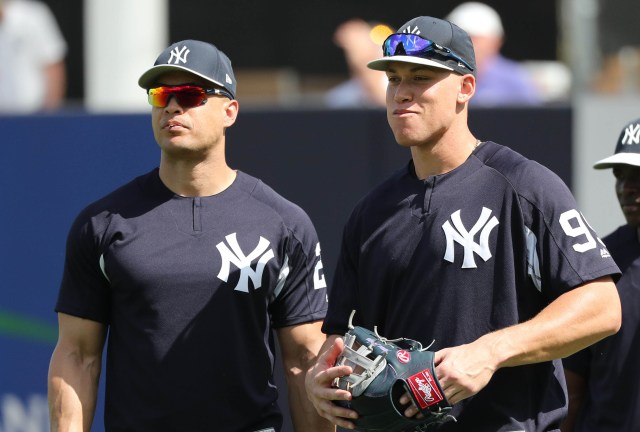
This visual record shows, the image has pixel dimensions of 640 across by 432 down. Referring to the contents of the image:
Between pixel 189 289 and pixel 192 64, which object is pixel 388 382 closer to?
Answer: pixel 189 289

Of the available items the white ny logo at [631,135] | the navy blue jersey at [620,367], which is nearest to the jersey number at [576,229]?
the navy blue jersey at [620,367]

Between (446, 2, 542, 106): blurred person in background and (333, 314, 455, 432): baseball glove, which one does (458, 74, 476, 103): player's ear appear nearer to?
(333, 314, 455, 432): baseball glove

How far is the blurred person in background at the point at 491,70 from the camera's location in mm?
8664

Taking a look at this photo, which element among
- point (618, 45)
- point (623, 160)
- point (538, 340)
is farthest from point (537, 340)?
point (618, 45)

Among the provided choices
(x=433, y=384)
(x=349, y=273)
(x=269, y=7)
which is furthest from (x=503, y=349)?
(x=269, y=7)

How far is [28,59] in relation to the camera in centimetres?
996

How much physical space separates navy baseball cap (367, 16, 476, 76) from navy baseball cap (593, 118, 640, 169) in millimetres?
1203

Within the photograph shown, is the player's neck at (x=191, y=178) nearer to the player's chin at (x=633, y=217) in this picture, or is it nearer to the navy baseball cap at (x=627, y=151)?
the navy baseball cap at (x=627, y=151)

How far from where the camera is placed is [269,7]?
12.4 metres

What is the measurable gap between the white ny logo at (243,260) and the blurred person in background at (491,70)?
342cm

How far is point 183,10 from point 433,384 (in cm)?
906

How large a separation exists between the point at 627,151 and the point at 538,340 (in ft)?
5.78

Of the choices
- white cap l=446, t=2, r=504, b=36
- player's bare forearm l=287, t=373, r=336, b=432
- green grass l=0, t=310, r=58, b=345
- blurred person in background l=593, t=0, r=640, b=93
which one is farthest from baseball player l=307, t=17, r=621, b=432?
white cap l=446, t=2, r=504, b=36

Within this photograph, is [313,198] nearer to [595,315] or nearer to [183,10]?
[595,315]
